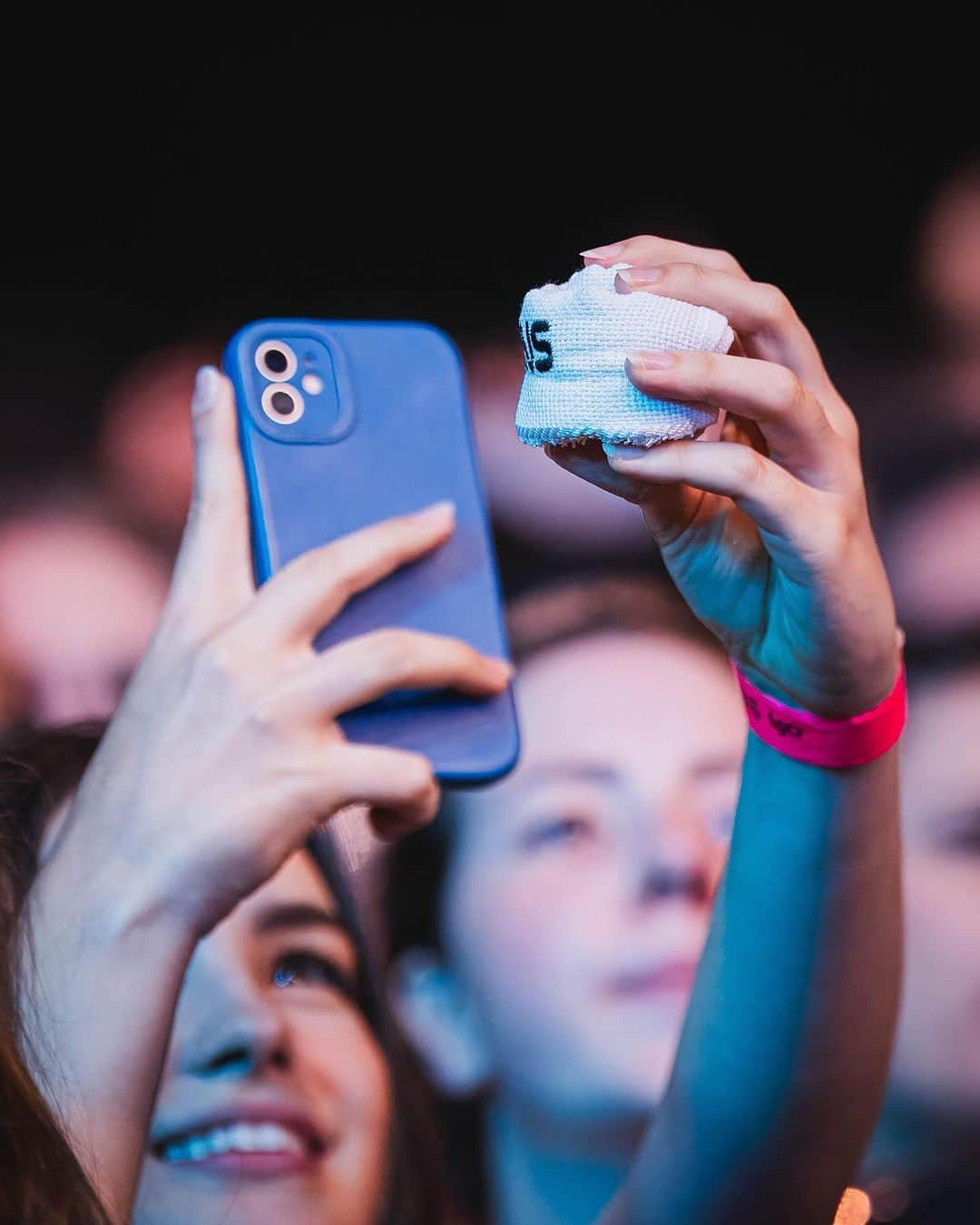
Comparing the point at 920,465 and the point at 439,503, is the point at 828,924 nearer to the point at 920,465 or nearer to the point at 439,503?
the point at 439,503

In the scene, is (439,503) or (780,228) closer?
(439,503)

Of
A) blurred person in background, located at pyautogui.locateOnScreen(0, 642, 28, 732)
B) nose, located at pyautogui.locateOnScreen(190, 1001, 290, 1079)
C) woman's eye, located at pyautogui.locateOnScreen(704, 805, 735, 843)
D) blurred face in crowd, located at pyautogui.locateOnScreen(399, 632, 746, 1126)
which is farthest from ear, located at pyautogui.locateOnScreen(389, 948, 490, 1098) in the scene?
blurred person in background, located at pyautogui.locateOnScreen(0, 642, 28, 732)

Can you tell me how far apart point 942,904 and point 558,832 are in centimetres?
36

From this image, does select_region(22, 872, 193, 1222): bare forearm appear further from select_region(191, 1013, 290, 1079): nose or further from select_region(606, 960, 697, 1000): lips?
select_region(606, 960, 697, 1000): lips

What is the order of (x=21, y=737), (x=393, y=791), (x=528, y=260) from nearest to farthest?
(x=393, y=791) → (x=21, y=737) → (x=528, y=260)

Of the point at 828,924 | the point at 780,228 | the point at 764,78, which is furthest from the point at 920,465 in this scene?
the point at 828,924

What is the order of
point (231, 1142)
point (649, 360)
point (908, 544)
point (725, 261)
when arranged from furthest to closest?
point (908, 544)
point (231, 1142)
point (725, 261)
point (649, 360)

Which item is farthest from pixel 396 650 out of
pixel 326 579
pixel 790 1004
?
pixel 790 1004

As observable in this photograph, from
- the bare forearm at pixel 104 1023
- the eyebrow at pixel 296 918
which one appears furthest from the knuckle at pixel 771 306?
the eyebrow at pixel 296 918

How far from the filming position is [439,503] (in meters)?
0.64

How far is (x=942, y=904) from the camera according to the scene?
1.11 m

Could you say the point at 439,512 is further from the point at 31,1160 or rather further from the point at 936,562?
the point at 936,562

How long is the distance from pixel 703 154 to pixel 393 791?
0.75 meters

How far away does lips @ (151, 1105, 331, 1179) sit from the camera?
0.93m
